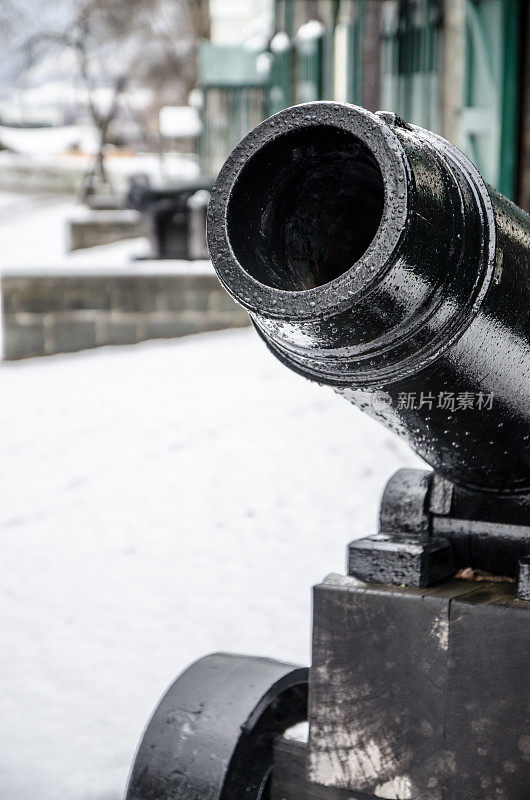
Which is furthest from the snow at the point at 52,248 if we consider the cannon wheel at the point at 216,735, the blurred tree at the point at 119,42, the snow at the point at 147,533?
the cannon wheel at the point at 216,735

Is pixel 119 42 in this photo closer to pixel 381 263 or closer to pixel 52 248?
pixel 52 248

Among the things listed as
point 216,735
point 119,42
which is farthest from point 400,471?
point 119,42

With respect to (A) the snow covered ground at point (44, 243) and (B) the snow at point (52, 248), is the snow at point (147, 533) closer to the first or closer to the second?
(B) the snow at point (52, 248)

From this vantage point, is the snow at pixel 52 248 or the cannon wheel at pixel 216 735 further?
the snow at pixel 52 248

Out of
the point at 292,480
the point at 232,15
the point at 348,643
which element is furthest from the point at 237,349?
the point at 232,15

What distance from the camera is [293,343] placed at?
1.34m

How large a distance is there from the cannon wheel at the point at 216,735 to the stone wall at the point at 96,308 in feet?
20.0

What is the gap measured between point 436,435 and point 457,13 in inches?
205

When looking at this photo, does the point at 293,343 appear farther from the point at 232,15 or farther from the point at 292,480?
the point at 232,15

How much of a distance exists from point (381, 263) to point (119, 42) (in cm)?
2535

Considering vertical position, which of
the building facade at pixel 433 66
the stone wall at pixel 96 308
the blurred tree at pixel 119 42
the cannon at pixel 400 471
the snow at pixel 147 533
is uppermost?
the blurred tree at pixel 119 42

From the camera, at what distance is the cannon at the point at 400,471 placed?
1.24 metres

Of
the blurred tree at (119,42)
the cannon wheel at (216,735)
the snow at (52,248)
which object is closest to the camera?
the cannon wheel at (216,735)

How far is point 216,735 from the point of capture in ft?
6.15
